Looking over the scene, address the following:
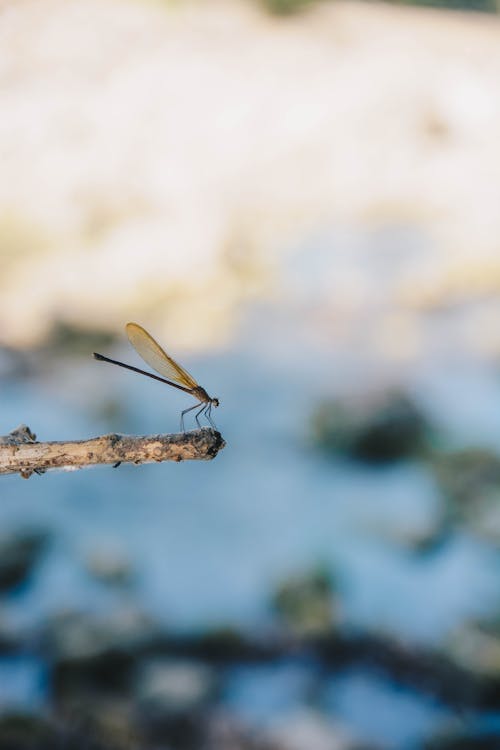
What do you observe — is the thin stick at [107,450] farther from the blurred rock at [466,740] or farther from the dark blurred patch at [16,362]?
the dark blurred patch at [16,362]

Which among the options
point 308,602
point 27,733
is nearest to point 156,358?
point 27,733

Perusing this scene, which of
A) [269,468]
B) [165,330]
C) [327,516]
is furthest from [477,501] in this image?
[165,330]

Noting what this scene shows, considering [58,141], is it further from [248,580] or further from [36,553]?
[248,580]

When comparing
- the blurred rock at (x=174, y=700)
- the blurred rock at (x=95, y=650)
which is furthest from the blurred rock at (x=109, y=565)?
the blurred rock at (x=174, y=700)

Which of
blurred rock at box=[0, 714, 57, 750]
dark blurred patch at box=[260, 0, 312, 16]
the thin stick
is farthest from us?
dark blurred patch at box=[260, 0, 312, 16]

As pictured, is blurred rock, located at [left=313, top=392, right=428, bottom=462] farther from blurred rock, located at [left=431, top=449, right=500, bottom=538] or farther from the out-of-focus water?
blurred rock, located at [left=431, top=449, right=500, bottom=538]

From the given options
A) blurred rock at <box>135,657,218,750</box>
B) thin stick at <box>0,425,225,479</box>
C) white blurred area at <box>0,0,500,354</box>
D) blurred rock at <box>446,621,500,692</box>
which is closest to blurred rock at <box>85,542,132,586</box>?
blurred rock at <box>135,657,218,750</box>

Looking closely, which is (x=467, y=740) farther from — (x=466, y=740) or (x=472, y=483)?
(x=472, y=483)
